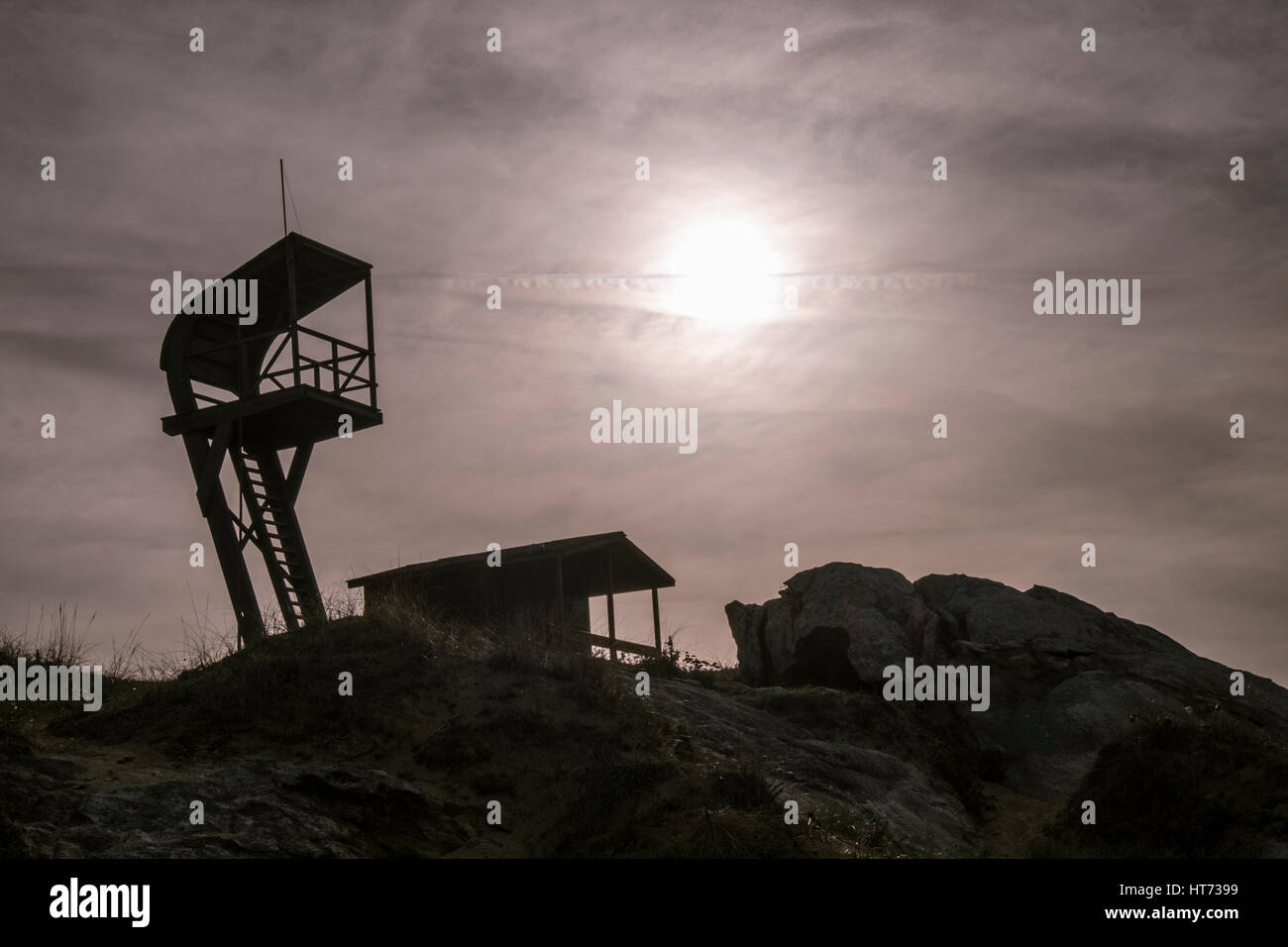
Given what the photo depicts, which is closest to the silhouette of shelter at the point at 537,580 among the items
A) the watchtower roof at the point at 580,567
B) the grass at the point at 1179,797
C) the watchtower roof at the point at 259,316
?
the watchtower roof at the point at 580,567

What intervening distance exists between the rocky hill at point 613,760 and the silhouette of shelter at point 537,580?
13.8 ft

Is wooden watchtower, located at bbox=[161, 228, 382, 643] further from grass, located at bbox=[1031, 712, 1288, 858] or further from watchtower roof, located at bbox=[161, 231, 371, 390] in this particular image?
grass, located at bbox=[1031, 712, 1288, 858]

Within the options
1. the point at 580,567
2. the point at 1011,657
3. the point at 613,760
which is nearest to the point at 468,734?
the point at 613,760

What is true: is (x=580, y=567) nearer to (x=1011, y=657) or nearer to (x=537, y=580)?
(x=537, y=580)

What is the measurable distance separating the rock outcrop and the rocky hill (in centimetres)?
8

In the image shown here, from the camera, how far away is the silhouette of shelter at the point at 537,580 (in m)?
23.6

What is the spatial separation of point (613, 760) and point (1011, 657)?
35.6ft

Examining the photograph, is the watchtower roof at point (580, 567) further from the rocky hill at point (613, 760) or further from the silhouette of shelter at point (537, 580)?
the rocky hill at point (613, 760)

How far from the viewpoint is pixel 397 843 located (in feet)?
34.8

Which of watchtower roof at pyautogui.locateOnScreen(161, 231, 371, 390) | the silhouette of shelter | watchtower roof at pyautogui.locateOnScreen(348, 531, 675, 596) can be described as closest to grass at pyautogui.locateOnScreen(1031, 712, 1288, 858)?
the silhouette of shelter

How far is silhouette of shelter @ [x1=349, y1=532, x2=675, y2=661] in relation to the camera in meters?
23.6

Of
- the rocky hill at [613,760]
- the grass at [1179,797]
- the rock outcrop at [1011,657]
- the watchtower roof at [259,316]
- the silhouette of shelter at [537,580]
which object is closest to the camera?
the rocky hill at [613,760]

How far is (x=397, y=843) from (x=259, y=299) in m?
14.1
